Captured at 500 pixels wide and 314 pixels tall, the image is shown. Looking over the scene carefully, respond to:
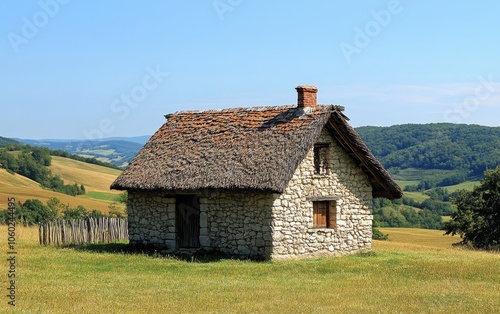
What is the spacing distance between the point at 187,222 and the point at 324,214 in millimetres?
4703

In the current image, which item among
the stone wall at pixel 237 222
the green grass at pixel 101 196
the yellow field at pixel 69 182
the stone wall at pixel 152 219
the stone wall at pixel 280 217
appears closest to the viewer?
the stone wall at pixel 237 222

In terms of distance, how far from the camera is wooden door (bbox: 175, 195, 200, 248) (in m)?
23.9

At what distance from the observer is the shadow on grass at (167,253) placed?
72.7ft

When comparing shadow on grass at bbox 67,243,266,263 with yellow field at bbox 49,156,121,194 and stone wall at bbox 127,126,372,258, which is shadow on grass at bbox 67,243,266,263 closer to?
stone wall at bbox 127,126,372,258

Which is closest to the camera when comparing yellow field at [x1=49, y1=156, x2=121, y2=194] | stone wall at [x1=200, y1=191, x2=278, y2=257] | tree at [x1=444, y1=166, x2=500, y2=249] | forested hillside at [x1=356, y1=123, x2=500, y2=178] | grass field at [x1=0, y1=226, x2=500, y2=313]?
grass field at [x1=0, y1=226, x2=500, y2=313]

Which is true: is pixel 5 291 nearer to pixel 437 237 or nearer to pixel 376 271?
pixel 376 271

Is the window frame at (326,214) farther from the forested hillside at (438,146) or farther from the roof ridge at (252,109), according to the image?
the forested hillside at (438,146)

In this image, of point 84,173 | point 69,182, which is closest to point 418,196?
point 84,173

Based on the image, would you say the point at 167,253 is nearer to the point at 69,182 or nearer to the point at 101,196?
the point at 101,196

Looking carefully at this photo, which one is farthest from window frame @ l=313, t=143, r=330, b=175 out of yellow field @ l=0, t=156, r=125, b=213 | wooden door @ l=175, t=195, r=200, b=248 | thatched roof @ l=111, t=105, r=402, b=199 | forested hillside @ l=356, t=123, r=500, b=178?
forested hillside @ l=356, t=123, r=500, b=178

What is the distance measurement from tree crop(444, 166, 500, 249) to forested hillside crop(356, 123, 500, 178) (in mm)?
69810

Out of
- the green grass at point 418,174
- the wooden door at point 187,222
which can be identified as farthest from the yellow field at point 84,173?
the wooden door at point 187,222

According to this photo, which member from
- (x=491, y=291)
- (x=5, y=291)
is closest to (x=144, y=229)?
(x=5, y=291)

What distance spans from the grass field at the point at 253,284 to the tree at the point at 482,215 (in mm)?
12960
